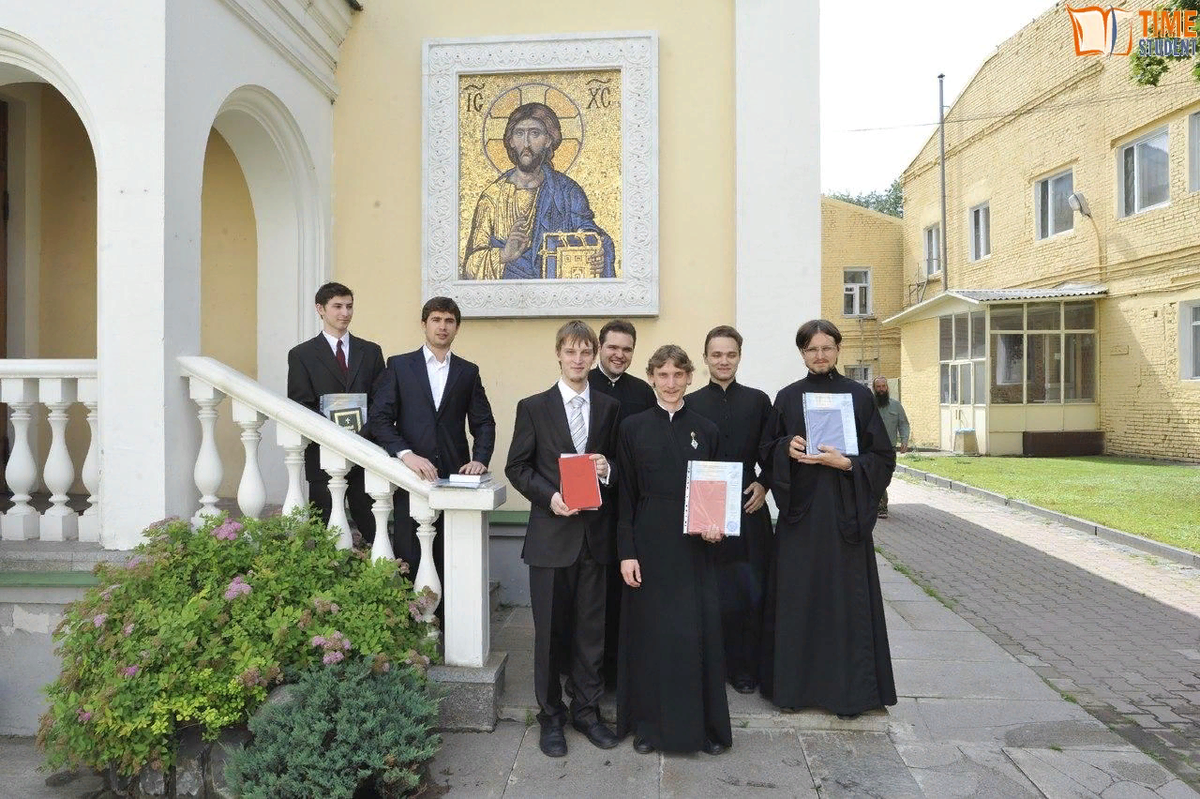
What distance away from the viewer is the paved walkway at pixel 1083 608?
192 inches

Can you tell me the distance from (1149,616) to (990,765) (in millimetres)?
4091

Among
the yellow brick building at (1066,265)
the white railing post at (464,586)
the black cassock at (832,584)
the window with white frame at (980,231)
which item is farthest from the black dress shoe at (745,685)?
the window with white frame at (980,231)

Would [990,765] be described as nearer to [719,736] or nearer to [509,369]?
[719,736]

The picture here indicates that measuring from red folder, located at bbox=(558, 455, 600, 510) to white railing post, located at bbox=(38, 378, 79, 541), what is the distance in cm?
295

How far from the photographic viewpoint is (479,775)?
3.84 m

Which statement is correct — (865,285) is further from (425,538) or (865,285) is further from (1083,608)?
(425,538)

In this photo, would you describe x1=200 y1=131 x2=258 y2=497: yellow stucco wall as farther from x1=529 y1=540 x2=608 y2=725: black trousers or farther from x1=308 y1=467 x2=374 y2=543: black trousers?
x1=529 y1=540 x2=608 y2=725: black trousers

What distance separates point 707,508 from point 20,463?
391cm

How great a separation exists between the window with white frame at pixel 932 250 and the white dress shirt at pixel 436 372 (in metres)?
25.5

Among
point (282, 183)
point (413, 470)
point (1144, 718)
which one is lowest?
point (1144, 718)

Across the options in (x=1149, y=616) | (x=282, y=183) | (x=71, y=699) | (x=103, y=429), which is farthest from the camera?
(x=1149, y=616)

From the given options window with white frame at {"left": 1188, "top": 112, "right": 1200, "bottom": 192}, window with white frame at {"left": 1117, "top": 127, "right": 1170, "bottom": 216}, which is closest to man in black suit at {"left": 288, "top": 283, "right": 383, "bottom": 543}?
window with white frame at {"left": 1188, "top": 112, "right": 1200, "bottom": 192}

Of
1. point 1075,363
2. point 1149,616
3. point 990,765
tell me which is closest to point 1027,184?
point 1075,363

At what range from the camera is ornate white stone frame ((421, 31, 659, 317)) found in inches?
252
